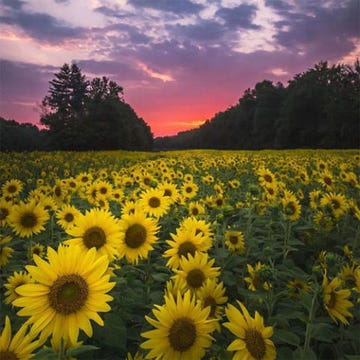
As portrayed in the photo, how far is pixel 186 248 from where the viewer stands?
2.91m

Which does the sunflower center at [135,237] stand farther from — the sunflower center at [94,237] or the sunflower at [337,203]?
the sunflower at [337,203]

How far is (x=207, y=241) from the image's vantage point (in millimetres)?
2979

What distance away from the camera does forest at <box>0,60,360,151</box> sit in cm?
4338

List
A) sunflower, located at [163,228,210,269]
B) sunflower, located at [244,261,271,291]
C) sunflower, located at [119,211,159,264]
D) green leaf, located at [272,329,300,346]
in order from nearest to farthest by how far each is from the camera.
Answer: green leaf, located at [272,329,300,346]
sunflower, located at [244,261,271,291]
sunflower, located at [163,228,210,269]
sunflower, located at [119,211,159,264]

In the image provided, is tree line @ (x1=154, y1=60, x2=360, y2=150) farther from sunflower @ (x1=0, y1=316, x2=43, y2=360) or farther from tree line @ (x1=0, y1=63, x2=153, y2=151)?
sunflower @ (x1=0, y1=316, x2=43, y2=360)

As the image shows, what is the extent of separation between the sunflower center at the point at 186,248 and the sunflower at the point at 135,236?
0.77ft

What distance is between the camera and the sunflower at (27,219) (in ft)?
12.9

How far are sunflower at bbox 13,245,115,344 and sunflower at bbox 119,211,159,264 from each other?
48.2 inches

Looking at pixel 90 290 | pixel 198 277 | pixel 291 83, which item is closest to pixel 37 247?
pixel 198 277

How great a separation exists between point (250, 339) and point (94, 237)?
1.35 metres

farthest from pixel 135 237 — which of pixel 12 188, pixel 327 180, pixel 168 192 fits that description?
pixel 327 180

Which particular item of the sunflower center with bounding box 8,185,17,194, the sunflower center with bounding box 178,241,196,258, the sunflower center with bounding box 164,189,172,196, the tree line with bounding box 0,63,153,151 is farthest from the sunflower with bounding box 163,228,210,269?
the tree line with bounding box 0,63,153,151

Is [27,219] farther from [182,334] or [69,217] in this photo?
[182,334]

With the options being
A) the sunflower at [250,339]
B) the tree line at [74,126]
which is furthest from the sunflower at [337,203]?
the tree line at [74,126]
